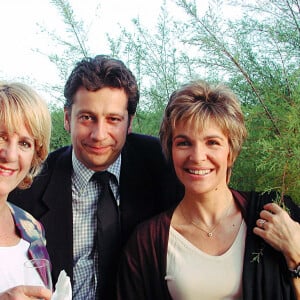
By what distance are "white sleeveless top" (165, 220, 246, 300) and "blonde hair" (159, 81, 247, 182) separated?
459 millimetres

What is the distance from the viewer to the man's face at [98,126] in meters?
2.99

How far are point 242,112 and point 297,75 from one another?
338mm

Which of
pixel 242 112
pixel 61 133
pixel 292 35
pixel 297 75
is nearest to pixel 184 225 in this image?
pixel 242 112

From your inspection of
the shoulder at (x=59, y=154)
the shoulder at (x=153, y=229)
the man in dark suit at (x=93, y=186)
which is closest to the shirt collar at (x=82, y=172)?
the man in dark suit at (x=93, y=186)

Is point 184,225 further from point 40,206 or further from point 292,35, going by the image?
point 292,35

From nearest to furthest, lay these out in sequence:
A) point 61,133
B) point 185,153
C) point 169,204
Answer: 1. point 185,153
2. point 169,204
3. point 61,133

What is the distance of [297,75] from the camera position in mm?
2713

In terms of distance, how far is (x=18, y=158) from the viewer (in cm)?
244

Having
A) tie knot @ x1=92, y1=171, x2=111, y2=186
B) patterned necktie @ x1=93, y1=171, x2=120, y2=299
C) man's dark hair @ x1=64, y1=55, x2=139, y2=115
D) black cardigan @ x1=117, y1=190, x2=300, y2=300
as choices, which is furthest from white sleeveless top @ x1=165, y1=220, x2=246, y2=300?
man's dark hair @ x1=64, y1=55, x2=139, y2=115

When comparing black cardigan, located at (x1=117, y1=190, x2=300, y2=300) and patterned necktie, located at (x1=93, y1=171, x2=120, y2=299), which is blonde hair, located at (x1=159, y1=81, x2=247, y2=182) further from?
patterned necktie, located at (x1=93, y1=171, x2=120, y2=299)

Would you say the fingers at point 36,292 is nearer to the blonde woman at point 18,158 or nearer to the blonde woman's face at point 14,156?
the blonde woman at point 18,158

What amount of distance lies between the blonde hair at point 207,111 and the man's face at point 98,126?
364 mm

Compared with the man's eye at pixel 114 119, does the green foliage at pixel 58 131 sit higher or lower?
higher

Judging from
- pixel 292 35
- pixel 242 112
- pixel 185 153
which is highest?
pixel 292 35
